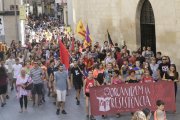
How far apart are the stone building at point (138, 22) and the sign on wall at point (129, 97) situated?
6.62 m

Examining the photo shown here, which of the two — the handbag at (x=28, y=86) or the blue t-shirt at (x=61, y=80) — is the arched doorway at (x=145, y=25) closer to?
the handbag at (x=28, y=86)

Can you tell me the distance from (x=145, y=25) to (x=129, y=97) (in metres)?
10.7

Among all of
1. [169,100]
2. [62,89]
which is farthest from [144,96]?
[62,89]

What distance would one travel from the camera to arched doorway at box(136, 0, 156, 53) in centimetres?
2375

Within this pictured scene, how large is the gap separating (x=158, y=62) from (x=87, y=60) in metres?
3.20

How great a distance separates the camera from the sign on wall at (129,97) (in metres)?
14.0

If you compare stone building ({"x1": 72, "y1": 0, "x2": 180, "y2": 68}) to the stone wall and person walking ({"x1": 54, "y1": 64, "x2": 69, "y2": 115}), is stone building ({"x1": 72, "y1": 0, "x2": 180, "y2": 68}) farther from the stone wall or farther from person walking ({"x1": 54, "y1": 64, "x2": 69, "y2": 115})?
person walking ({"x1": 54, "y1": 64, "x2": 69, "y2": 115})

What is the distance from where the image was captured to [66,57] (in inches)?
608

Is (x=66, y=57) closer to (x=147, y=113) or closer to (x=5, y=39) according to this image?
(x=147, y=113)

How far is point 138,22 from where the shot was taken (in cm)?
2470

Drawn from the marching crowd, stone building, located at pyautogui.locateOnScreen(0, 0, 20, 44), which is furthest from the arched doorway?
stone building, located at pyautogui.locateOnScreen(0, 0, 20, 44)

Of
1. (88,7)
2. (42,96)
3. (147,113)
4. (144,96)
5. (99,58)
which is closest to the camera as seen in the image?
(147,113)

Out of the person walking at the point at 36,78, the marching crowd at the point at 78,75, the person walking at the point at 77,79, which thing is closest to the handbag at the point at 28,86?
the marching crowd at the point at 78,75

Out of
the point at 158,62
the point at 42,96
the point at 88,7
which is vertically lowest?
the point at 42,96
